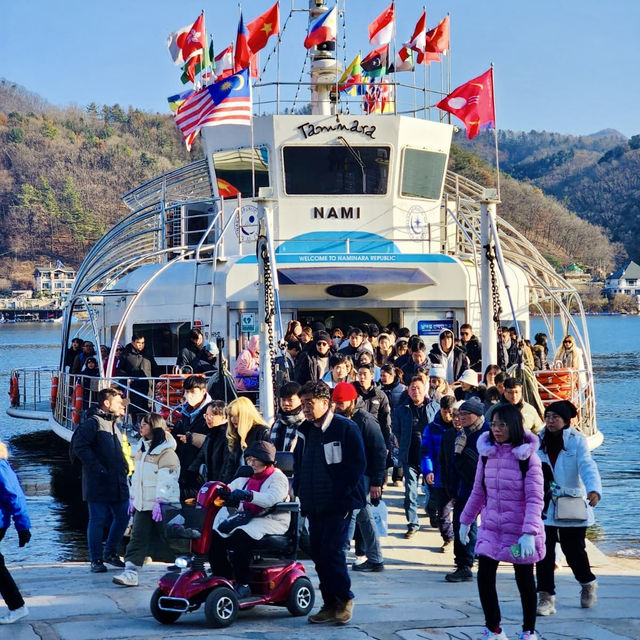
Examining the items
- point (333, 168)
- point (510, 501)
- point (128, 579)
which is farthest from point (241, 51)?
point (510, 501)

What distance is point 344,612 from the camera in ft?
23.5

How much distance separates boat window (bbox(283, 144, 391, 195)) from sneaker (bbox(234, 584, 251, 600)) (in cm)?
1252

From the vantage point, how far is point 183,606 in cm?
712

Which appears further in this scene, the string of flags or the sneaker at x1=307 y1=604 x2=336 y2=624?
the string of flags

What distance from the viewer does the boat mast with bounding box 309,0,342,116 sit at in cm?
2122

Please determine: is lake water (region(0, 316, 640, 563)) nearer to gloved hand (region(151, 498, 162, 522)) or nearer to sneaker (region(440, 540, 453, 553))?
sneaker (region(440, 540, 453, 553))

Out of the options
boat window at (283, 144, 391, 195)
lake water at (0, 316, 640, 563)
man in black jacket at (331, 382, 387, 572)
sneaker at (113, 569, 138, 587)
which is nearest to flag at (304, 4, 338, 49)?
boat window at (283, 144, 391, 195)

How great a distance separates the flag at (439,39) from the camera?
2217cm

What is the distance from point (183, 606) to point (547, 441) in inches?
115

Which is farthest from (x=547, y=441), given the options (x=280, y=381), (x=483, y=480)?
(x=280, y=381)

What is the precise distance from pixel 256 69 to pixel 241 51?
17.0 feet

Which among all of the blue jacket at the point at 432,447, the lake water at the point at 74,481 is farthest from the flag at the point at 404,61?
the blue jacket at the point at 432,447

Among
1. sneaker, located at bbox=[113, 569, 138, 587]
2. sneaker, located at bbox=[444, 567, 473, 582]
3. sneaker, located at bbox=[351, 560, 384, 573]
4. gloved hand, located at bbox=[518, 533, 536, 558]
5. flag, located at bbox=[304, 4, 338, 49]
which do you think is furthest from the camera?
flag, located at bbox=[304, 4, 338, 49]

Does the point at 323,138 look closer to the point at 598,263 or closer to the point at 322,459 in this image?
the point at 322,459
